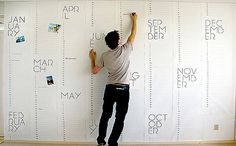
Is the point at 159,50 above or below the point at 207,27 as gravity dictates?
below

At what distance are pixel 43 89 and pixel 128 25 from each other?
1.29m

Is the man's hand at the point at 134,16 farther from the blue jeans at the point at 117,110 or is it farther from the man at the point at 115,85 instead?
the blue jeans at the point at 117,110

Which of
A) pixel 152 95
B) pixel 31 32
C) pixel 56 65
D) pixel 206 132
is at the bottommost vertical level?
pixel 206 132

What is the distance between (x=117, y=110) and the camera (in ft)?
8.63

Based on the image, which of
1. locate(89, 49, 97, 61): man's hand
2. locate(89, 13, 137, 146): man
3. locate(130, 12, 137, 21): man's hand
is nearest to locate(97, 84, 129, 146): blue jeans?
locate(89, 13, 137, 146): man

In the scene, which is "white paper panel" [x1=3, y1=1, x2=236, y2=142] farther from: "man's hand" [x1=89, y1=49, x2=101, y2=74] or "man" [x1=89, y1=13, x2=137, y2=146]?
"man" [x1=89, y1=13, x2=137, y2=146]

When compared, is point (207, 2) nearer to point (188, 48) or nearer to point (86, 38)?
point (188, 48)

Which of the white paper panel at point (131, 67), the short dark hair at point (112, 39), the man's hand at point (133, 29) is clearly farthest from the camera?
the white paper panel at point (131, 67)

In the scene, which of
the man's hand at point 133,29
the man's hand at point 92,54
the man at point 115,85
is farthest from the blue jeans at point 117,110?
the man's hand at point 133,29

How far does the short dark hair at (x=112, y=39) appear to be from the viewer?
2551 mm

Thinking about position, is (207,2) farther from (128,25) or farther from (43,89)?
(43,89)

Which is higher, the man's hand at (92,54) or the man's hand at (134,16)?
the man's hand at (134,16)

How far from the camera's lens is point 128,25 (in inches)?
110

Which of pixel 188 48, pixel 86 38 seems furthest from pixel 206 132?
pixel 86 38
